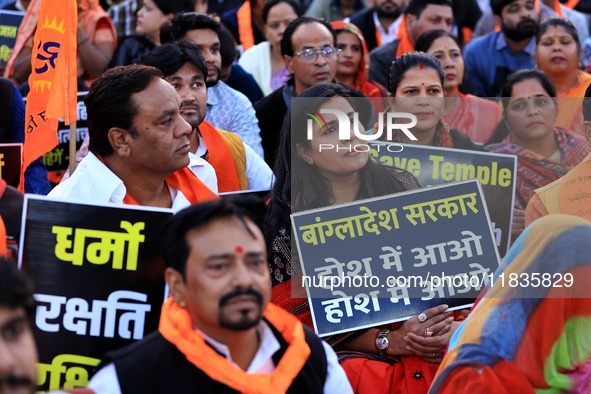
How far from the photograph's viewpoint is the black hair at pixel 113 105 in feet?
16.5


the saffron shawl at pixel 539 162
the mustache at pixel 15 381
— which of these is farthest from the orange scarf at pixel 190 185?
the mustache at pixel 15 381

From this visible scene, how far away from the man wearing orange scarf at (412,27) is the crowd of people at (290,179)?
1cm

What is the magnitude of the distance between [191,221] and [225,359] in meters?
0.44

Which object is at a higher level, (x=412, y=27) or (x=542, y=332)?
(x=412, y=27)

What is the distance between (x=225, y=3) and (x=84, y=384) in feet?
26.4

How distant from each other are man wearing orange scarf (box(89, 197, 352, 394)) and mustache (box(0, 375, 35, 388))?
2.25 feet

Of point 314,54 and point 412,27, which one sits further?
point 412,27

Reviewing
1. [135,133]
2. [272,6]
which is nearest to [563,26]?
[272,6]

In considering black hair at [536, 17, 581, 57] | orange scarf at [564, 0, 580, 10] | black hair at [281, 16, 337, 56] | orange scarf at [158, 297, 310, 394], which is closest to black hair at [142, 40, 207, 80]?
black hair at [281, 16, 337, 56]

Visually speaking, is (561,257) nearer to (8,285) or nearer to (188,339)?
(188,339)

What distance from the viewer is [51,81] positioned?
586 cm

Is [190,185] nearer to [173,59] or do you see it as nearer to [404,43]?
[173,59]

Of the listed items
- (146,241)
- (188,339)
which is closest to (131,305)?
(146,241)

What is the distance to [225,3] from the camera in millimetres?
11641
